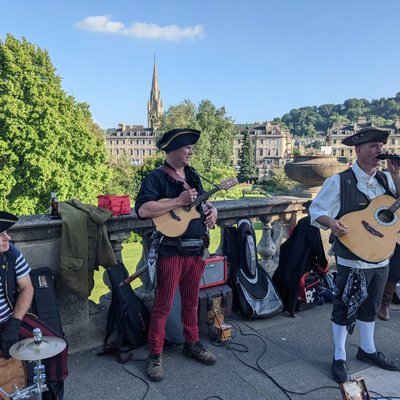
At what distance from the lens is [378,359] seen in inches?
137

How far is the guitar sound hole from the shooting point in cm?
336

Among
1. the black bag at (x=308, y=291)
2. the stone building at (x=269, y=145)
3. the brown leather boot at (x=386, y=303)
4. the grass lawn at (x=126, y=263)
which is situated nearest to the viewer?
the brown leather boot at (x=386, y=303)

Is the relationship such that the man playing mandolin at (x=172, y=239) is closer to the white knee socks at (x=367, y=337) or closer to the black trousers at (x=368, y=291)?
the black trousers at (x=368, y=291)

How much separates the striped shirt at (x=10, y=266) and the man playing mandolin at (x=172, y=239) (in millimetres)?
980

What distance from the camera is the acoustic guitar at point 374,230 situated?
328 centimetres

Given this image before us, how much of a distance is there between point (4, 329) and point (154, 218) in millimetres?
1349

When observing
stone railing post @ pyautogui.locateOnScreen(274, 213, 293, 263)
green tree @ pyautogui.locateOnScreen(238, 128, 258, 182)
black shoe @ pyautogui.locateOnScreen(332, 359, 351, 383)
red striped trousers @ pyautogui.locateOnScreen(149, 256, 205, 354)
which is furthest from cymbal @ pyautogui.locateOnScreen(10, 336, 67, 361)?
green tree @ pyautogui.locateOnScreen(238, 128, 258, 182)

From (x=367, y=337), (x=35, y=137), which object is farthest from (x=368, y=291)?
(x=35, y=137)

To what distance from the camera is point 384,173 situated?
3.63 metres

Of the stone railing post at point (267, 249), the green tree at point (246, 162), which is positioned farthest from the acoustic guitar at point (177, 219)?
the green tree at point (246, 162)

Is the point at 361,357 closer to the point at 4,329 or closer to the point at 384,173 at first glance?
the point at 384,173

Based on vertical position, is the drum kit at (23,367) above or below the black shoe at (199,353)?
above

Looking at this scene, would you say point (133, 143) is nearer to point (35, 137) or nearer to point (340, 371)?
point (35, 137)

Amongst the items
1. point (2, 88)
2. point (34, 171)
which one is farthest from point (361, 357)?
point (2, 88)
